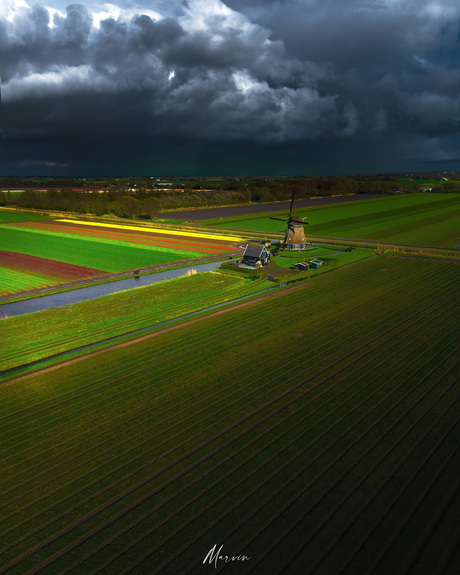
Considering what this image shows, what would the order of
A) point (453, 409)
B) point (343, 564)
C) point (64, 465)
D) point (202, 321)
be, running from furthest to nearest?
point (202, 321) → point (453, 409) → point (64, 465) → point (343, 564)

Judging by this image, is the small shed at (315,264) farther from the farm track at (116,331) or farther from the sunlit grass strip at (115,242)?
the sunlit grass strip at (115,242)

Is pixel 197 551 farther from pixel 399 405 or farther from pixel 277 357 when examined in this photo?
pixel 277 357

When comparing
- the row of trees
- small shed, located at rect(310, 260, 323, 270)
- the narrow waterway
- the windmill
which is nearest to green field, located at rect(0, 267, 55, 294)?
the narrow waterway

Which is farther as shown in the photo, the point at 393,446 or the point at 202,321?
the point at 202,321

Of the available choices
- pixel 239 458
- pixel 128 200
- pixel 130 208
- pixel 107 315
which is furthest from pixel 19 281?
pixel 128 200

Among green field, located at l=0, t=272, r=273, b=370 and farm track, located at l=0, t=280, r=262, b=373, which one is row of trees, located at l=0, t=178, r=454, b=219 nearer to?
green field, located at l=0, t=272, r=273, b=370

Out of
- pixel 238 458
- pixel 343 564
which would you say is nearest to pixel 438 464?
pixel 343 564
